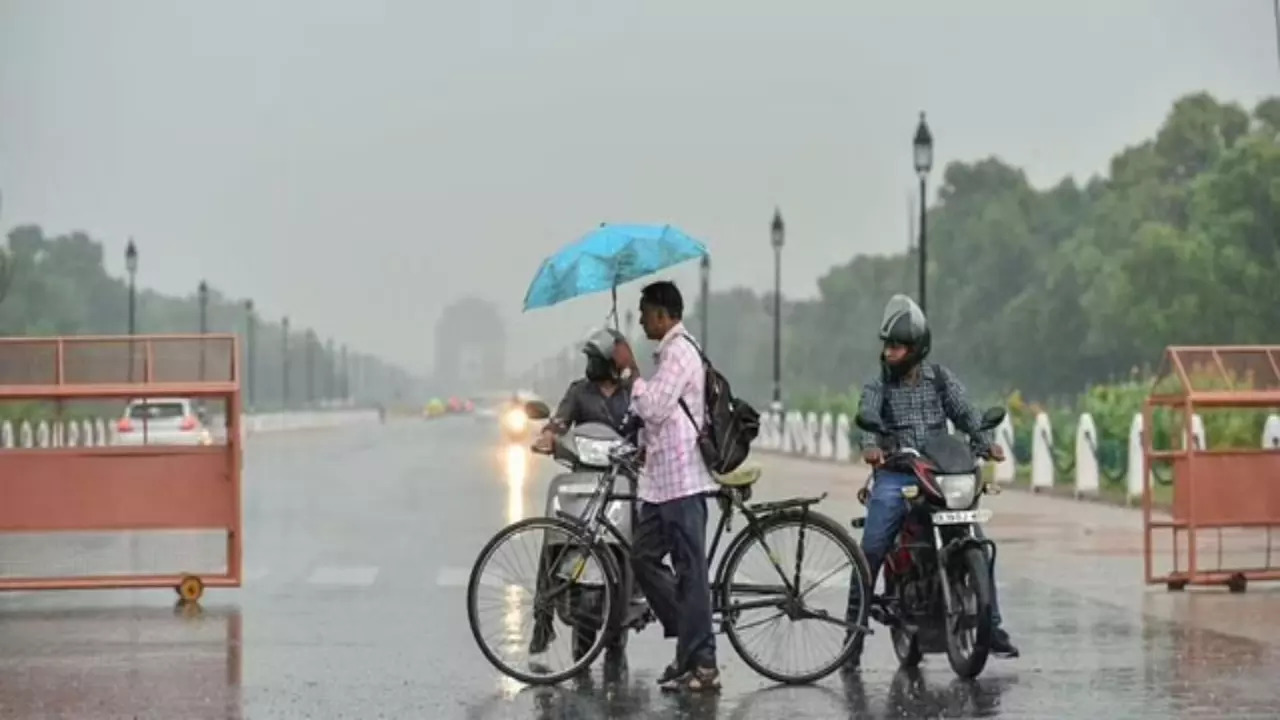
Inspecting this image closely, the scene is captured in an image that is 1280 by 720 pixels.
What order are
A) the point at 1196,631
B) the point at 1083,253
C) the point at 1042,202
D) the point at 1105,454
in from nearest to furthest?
the point at 1196,631
the point at 1105,454
the point at 1083,253
the point at 1042,202

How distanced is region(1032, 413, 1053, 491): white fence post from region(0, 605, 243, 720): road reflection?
68.5 ft

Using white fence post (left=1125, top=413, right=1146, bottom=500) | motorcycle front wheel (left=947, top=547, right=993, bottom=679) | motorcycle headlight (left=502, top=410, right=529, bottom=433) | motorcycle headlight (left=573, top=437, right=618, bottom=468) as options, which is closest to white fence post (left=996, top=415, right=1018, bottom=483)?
white fence post (left=1125, top=413, right=1146, bottom=500)

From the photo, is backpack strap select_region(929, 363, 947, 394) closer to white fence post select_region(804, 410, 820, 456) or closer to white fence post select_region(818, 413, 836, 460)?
white fence post select_region(818, 413, 836, 460)

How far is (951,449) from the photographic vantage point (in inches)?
448

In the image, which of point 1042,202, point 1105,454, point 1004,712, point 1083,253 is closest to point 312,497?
point 1105,454

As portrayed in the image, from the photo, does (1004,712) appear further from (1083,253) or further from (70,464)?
(1083,253)

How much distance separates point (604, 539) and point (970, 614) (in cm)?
186

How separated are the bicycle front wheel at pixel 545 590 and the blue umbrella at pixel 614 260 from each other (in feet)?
4.50

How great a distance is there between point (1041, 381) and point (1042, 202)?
700 inches

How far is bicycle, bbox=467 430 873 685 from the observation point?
11172 millimetres

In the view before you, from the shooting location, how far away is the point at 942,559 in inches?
445

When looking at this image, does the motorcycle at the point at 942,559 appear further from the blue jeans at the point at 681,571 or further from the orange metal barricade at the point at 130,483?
the orange metal barricade at the point at 130,483

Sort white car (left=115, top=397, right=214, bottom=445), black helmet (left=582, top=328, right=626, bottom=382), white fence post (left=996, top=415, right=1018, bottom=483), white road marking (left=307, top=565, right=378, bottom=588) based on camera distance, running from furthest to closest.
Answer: white fence post (left=996, top=415, right=1018, bottom=483)
white car (left=115, top=397, right=214, bottom=445)
white road marking (left=307, top=565, right=378, bottom=588)
black helmet (left=582, top=328, right=626, bottom=382)

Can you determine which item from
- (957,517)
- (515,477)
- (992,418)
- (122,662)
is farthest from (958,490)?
(515,477)
